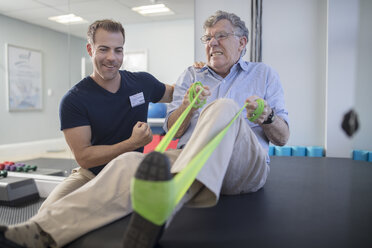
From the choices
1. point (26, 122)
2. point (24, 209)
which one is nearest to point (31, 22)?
point (26, 122)

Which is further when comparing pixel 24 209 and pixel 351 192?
pixel 24 209

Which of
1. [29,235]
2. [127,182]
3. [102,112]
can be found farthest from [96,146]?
[29,235]

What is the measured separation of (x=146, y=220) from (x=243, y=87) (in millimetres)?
1070

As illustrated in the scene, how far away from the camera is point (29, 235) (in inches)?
35.8

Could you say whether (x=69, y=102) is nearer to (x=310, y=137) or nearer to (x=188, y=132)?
(x=188, y=132)

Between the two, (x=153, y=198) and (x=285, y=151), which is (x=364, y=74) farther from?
(x=153, y=198)

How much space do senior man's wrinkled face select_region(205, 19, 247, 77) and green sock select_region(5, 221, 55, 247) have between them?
3.88 ft

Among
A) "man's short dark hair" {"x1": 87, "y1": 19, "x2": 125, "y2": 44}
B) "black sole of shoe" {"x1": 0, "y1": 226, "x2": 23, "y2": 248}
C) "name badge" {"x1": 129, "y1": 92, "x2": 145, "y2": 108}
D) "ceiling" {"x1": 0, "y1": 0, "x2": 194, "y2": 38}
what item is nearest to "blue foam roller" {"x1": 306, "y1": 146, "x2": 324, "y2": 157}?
"ceiling" {"x1": 0, "y1": 0, "x2": 194, "y2": 38}

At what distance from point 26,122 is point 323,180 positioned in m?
4.68

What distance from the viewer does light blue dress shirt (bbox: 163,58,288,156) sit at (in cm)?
159

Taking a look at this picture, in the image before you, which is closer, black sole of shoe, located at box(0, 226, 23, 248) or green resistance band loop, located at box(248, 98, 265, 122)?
black sole of shoe, located at box(0, 226, 23, 248)

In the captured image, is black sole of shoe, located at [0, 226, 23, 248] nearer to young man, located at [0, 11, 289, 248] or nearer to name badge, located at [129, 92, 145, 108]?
young man, located at [0, 11, 289, 248]

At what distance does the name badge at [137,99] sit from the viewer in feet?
5.43

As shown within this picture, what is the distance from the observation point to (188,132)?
1.61m
